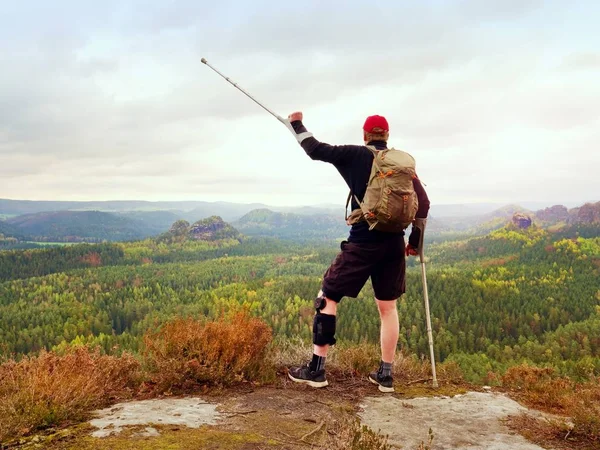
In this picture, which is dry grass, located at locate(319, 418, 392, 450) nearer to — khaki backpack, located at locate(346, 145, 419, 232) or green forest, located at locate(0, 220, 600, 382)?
khaki backpack, located at locate(346, 145, 419, 232)

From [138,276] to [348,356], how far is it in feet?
509

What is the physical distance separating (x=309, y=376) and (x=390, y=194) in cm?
292

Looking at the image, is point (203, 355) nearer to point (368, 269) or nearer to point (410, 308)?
point (368, 269)

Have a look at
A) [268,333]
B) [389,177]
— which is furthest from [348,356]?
[389,177]

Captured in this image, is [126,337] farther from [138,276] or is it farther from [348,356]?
[138,276]

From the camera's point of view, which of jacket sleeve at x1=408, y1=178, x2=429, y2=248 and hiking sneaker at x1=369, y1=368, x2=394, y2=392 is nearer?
jacket sleeve at x1=408, y1=178, x2=429, y2=248

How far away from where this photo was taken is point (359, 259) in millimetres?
5320

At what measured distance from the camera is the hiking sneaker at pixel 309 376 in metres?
5.78

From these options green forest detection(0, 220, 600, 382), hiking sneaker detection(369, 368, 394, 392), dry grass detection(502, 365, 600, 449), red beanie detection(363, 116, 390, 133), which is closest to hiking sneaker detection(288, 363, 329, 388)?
hiking sneaker detection(369, 368, 394, 392)

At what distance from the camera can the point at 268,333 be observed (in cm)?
661

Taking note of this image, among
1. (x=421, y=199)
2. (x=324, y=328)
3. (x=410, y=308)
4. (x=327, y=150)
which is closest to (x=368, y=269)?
(x=324, y=328)

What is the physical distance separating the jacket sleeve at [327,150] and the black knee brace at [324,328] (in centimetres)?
213

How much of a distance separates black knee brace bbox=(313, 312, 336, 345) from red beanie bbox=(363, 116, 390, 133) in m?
2.63

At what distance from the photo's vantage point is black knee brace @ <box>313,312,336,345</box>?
18.0 ft
